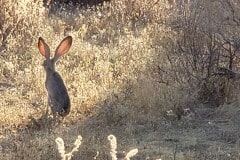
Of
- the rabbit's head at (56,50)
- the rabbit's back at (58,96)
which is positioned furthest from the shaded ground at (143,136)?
the rabbit's head at (56,50)

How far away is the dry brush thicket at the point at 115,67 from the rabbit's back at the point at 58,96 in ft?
0.43

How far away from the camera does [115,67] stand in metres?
8.16

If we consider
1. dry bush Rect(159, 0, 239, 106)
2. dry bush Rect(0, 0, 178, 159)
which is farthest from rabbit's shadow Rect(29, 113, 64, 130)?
dry bush Rect(159, 0, 239, 106)

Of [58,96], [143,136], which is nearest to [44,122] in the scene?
[58,96]

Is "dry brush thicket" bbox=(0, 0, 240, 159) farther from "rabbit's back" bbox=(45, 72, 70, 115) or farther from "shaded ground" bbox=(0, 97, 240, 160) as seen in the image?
"rabbit's back" bbox=(45, 72, 70, 115)

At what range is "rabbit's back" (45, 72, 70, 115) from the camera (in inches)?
251

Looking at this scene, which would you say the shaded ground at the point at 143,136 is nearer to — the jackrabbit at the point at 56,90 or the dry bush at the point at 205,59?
the jackrabbit at the point at 56,90

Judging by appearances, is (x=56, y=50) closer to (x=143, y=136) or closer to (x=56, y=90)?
(x=56, y=90)

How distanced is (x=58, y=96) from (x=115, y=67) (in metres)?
1.87

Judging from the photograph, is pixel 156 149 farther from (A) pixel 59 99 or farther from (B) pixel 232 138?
(A) pixel 59 99

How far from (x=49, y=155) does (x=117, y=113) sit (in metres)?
1.27

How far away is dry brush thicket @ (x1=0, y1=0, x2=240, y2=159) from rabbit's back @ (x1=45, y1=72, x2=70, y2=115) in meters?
0.13

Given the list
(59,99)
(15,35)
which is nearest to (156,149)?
(59,99)

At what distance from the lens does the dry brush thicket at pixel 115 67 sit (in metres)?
6.35
